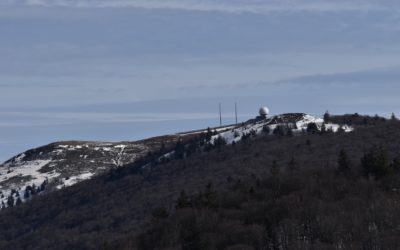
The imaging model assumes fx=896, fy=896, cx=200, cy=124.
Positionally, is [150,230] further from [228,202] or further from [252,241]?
[252,241]

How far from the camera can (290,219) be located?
393ft

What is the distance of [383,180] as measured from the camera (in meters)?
136

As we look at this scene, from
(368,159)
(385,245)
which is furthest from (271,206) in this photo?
(385,245)

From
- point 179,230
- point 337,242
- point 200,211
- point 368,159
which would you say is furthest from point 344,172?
point 337,242

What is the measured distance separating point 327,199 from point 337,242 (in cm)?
3489

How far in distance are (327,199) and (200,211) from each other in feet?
65.1

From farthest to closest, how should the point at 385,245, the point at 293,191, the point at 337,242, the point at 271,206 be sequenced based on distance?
the point at 293,191, the point at 271,206, the point at 337,242, the point at 385,245

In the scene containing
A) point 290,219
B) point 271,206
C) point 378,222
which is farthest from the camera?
point 271,206

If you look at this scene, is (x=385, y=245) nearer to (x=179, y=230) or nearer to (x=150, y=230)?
(x=179, y=230)

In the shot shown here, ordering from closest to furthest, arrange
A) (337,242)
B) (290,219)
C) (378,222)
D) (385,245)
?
(385,245) < (337,242) < (378,222) < (290,219)

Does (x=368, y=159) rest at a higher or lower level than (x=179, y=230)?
higher

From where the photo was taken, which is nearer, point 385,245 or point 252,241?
point 385,245

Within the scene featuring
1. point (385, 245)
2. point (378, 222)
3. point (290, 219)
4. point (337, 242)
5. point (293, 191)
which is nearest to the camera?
point (385, 245)

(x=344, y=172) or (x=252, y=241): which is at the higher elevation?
(x=344, y=172)
